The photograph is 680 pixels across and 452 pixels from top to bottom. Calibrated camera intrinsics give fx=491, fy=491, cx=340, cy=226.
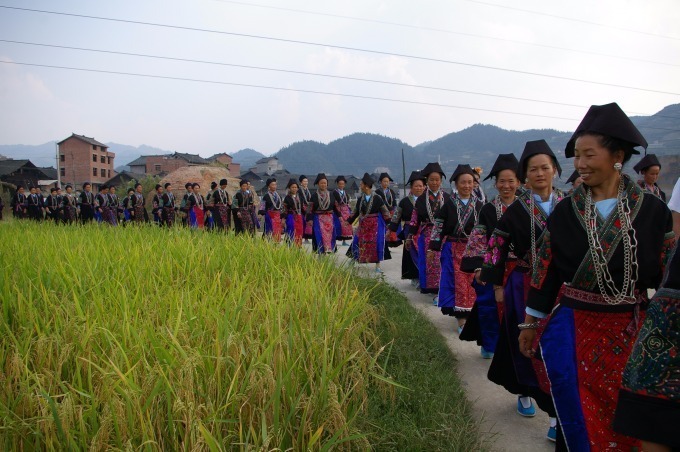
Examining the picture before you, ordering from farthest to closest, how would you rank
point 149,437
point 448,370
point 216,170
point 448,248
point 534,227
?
point 216,170 < point 448,248 < point 448,370 < point 534,227 < point 149,437

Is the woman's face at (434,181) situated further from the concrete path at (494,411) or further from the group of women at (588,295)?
the group of women at (588,295)

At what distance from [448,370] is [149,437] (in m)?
2.66

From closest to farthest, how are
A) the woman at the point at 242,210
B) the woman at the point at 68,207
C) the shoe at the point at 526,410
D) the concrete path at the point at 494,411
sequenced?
the concrete path at the point at 494,411 → the shoe at the point at 526,410 → the woman at the point at 242,210 → the woman at the point at 68,207

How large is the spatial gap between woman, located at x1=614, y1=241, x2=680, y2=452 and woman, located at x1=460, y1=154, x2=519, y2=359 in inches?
101

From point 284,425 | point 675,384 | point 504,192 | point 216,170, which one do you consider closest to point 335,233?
point 504,192

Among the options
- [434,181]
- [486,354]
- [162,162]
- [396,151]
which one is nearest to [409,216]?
[434,181]

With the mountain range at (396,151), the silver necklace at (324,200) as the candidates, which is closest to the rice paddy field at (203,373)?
the silver necklace at (324,200)

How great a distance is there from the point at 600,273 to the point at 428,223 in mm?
4907

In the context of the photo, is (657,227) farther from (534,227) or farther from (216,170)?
(216,170)

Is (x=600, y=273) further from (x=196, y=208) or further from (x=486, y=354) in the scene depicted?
(x=196, y=208)

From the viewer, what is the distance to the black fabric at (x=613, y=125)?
6.92 feet

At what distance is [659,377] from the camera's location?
1.15 metres

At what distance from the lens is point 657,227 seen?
2.11 meters

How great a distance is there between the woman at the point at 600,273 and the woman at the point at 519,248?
2.81ft
